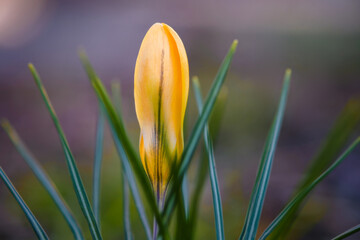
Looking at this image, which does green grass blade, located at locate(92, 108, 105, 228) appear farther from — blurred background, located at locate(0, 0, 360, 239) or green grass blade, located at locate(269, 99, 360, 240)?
blurred background, located at locate(0, 0, 360, 239)

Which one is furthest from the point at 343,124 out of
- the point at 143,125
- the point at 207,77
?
Answer: the point at 207,77

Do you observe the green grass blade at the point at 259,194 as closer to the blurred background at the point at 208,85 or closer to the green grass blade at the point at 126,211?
the green grass blade at the point at 126,211

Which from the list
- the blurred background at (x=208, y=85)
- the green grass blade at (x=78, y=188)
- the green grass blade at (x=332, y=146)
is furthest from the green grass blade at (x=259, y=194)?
the blurred background at (x=208, y=85)

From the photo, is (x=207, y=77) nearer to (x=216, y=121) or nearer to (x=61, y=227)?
(x=61, y=227)

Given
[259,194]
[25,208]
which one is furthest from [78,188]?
[259,194]

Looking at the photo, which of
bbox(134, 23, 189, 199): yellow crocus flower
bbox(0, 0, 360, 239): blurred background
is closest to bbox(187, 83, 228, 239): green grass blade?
bbox(134, 23, 189, 199): yellow crocus flower

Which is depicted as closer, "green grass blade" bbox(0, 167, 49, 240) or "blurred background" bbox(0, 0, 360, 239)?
"green grass blade" bbox(0, 167, 49, 240)

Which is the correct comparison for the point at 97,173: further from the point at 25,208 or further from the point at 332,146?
the point at 332,146
